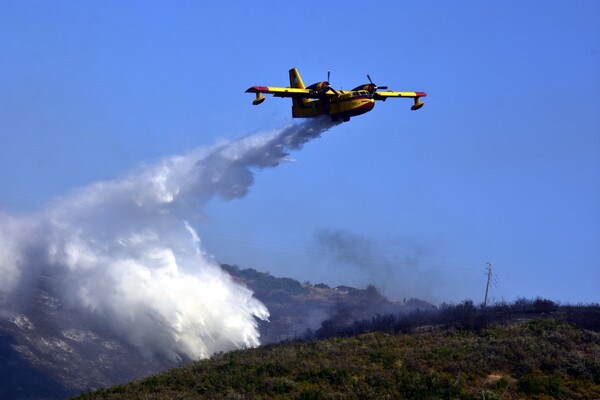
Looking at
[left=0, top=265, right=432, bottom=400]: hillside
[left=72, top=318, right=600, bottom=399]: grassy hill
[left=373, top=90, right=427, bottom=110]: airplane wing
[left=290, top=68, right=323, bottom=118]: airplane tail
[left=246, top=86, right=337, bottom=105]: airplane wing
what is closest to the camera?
[left=72, top=318, right=600, bottom=399]: grassy hill

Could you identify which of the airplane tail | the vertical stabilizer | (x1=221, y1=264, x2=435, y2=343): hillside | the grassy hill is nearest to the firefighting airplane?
the airplane tail

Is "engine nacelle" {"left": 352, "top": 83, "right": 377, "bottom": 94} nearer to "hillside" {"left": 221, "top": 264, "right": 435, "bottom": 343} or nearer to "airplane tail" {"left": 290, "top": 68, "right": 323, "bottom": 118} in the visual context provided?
"airplane tail" {"left": 290, "top": 68, "right": 323, "bottom": 118}

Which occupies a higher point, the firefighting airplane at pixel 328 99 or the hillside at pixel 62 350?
the firefighting airplane at pixel 328 99

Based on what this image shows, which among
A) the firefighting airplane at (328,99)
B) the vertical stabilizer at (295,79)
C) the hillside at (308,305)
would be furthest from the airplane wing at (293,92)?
the hillside at (308,305)

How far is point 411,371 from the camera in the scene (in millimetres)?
37344

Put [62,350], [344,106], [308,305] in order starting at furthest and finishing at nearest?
[308,305], [344,106], [62,350]

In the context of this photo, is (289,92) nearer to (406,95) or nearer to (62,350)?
(406,95)

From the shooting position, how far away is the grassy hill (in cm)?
3503

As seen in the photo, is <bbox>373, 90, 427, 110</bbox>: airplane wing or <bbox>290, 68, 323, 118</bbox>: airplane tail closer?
<bbox>290, 68, 323, 118</bbox>: airplane tail

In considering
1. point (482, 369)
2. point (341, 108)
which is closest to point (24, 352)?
point (341, 108)

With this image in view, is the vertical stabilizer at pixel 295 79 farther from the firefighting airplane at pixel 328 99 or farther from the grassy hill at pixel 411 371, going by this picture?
the grassy hill at pixel 411 371

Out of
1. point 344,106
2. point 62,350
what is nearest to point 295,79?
point 344,106

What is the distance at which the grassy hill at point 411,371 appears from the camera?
35.0m

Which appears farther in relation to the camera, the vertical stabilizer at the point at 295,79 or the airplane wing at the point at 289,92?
the vertical stabilizer at the point at 295,79
